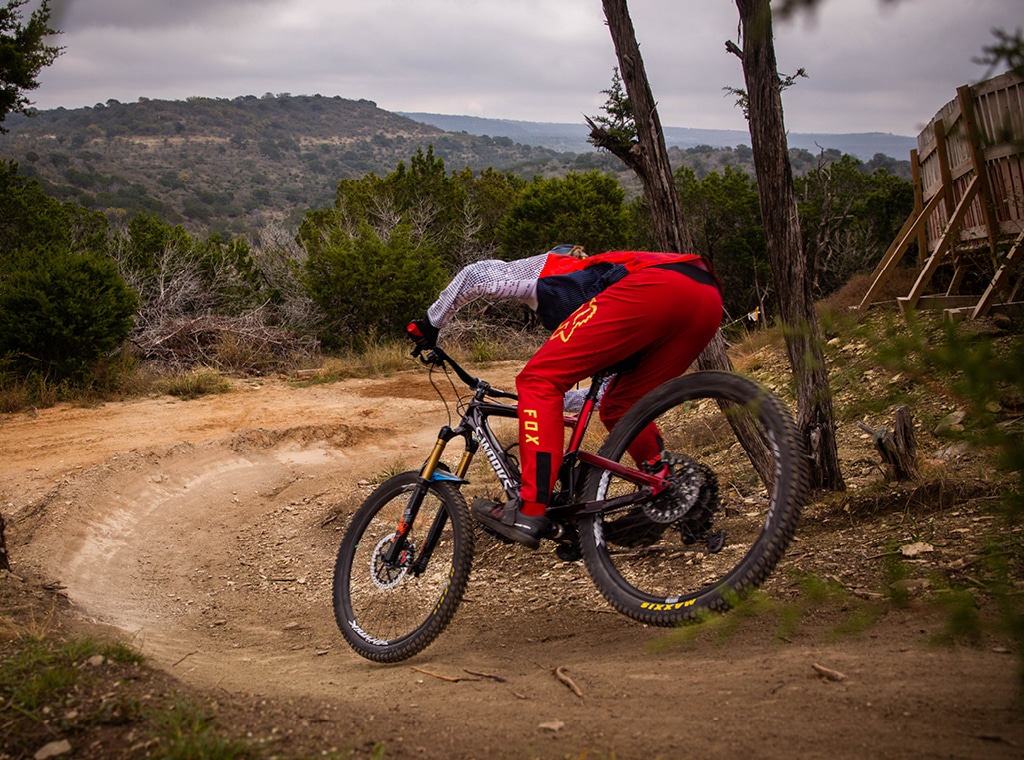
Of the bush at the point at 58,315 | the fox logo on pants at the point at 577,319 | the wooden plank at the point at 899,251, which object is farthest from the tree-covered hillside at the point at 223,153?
the fox logo on pants at the point at 577,319

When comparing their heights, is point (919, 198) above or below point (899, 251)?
above

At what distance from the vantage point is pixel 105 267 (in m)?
11.7

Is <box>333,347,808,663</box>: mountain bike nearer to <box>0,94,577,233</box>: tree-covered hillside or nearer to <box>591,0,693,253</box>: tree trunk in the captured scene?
<box>591,0,693,253</box>: tree trunk

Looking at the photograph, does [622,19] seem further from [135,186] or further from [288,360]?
[135,186]

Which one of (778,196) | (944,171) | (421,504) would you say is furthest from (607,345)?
(944,171)

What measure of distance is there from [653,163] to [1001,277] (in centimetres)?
378

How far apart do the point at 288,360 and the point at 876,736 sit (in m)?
13.4

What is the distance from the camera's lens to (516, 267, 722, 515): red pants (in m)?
3.34

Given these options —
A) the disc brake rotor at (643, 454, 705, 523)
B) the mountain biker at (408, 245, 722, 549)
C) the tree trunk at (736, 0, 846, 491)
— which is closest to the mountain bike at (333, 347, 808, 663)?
the disc brake rotor at (643, 454, 705, 523)

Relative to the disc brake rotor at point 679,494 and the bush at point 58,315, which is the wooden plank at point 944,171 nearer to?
the disc brake rotor at point 679,494

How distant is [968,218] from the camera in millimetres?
8750

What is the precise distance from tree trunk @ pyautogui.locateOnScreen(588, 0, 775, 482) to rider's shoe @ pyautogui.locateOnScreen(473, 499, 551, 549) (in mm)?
1983

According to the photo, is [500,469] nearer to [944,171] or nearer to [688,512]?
[688,512]

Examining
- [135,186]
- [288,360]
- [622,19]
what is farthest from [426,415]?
[135,186]
